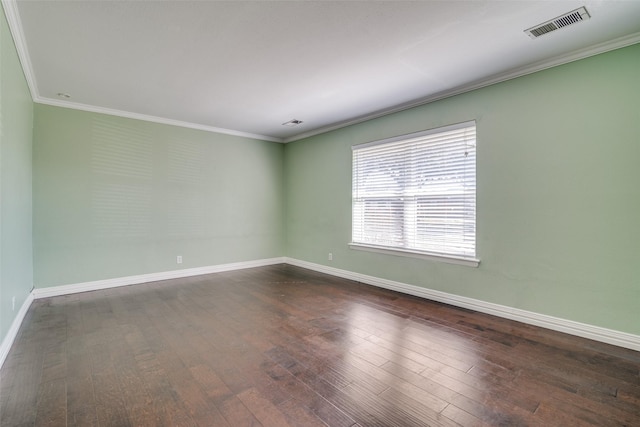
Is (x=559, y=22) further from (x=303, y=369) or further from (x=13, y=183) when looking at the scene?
(x=13, y=183)

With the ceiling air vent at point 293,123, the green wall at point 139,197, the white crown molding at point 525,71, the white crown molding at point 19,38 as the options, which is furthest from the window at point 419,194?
the white crown molding at point 19,38

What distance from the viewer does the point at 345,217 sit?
→ 509 cm

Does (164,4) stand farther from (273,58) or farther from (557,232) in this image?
(557,232)

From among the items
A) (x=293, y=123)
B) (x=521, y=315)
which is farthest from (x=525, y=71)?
(x=293, y=123)

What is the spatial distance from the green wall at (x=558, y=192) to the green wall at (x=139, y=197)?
3482 mm

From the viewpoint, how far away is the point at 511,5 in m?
2.08

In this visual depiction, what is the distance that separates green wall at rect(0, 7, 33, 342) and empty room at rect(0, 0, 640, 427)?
5 centimetres

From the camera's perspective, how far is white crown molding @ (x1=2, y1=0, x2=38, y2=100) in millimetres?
2105

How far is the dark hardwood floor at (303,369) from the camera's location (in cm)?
172

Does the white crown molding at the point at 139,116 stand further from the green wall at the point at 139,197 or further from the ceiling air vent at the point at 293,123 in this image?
the ceiling air vent at the point at 293,123

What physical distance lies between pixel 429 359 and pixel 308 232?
3.76 meters


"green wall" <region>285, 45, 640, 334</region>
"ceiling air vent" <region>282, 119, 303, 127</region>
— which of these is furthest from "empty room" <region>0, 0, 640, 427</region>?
"ceiling air vent" <region>282, 119, 303, 127</region>

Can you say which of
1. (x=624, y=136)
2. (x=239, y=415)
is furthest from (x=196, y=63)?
(x=624, y=136)

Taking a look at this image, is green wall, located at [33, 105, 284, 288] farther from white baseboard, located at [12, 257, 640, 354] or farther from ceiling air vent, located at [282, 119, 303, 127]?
ceiling air vent, located at [282, 119, 303, 127]
